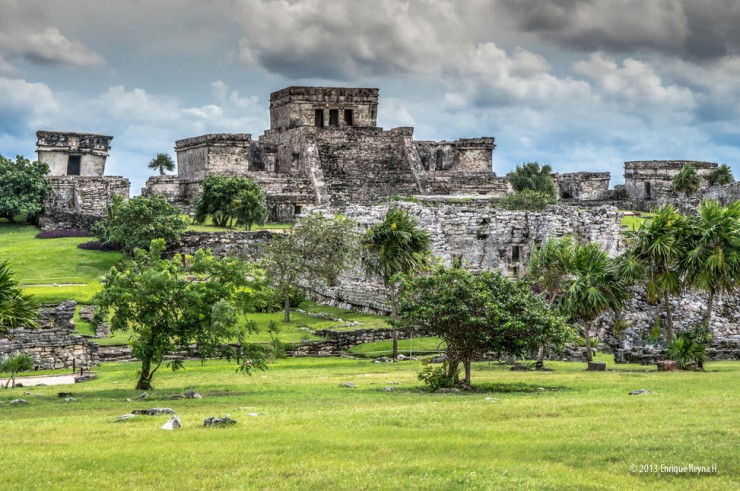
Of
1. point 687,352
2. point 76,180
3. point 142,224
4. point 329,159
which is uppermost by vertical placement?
point 329,159

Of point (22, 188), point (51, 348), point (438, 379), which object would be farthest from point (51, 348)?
point (22, 188)

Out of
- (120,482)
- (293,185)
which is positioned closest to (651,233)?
(120,482)

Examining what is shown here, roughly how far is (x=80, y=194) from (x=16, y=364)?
34326 millimetres

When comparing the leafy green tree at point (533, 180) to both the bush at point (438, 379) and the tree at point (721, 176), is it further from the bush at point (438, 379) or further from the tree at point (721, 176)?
the bush at point (438, 379)

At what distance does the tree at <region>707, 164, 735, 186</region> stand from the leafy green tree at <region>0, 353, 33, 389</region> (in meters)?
58.1

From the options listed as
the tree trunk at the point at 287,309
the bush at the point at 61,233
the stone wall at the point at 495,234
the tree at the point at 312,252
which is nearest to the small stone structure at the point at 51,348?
the tree trunk at the point at 287,309

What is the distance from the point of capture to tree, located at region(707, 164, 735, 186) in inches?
3061

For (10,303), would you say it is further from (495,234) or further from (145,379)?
(495,234)

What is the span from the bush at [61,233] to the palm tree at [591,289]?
30.5 metres

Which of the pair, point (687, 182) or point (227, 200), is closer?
point (227, 200)

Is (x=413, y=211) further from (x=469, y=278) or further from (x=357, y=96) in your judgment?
(x=357, y=96)

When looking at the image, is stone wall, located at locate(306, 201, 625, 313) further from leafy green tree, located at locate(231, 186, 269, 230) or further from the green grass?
leafy green tree, located at locate(231, 186, 269, 230)

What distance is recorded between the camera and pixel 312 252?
43062 mm

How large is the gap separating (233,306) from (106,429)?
7028mm
